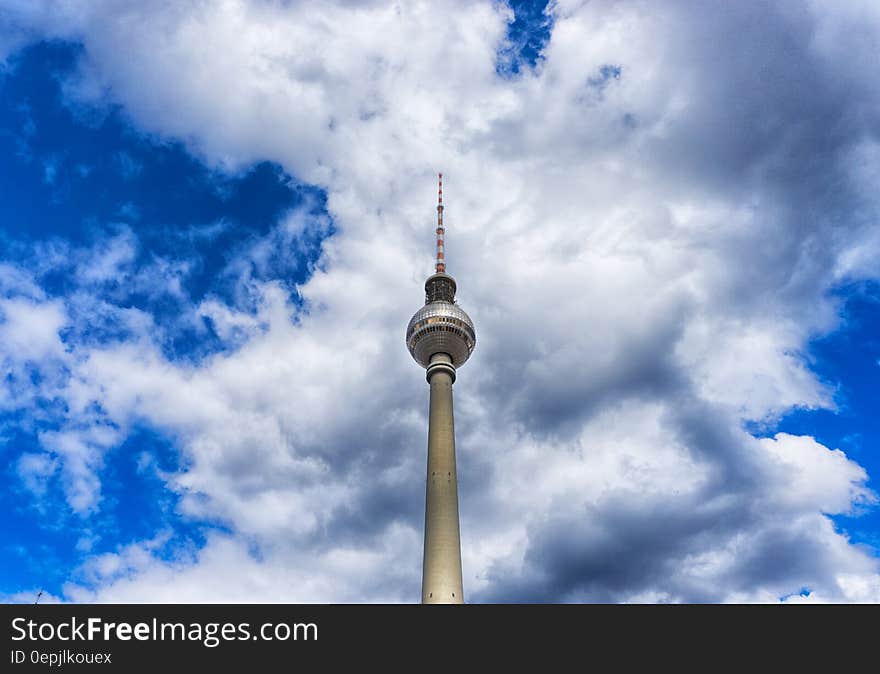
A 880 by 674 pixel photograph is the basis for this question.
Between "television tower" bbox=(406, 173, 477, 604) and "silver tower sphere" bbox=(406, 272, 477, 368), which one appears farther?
"silver tower sphere" bbox=(406, 272, 477, 368)

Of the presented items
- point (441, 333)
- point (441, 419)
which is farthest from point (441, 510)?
point (441, 333)

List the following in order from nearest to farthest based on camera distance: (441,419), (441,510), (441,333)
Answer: (441,510) → (441,419) → (441,333)

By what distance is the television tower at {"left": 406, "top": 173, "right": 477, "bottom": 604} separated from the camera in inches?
3949

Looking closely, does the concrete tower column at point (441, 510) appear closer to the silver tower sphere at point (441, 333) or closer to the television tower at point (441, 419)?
the television tower at point (441, 419)

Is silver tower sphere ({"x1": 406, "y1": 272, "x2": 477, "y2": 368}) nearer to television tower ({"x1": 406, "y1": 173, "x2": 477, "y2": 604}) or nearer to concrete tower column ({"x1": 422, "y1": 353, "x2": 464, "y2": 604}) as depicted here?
television tower ({"x1": 406, "y1": 173, "x2": 477, "y2": 604})

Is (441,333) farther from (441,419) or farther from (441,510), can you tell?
(441,510)

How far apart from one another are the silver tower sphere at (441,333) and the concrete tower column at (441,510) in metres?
6.99

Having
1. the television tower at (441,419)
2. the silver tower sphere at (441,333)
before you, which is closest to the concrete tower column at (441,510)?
the television tower at (441,419)

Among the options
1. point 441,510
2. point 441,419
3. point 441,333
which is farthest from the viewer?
point 441,333

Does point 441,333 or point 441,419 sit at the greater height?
point 441,333

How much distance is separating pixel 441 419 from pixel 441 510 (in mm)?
17168

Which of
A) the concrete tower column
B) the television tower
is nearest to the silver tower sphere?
the television tower

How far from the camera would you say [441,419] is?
117062mm
